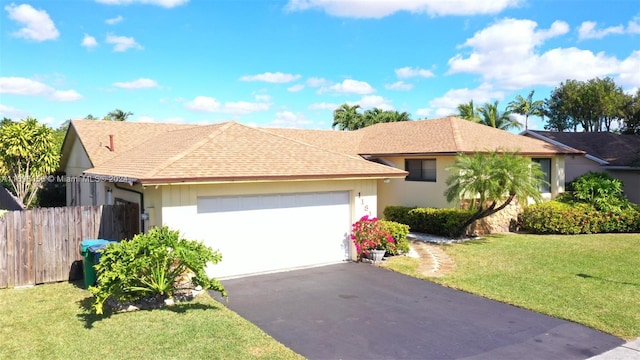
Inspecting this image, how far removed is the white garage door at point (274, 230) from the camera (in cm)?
1105

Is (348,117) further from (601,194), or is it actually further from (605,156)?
(601,194)

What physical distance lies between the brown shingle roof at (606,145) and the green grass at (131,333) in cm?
2337

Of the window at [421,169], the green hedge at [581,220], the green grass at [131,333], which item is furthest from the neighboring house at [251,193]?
the green hedge at [581,220]

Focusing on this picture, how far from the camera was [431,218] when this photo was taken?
17.8 m

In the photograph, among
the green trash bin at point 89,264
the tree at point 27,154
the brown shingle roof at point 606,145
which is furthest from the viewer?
the brown shingle roof at point 606,145

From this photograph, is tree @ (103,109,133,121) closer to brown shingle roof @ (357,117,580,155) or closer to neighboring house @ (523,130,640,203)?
brown shingle roof @ (357,117,580,155)

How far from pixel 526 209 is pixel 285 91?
2382cm

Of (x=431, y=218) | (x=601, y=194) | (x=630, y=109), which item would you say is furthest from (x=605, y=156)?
(x=630, y=109)

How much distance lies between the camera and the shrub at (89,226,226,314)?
312 inches

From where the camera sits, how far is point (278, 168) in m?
12.0

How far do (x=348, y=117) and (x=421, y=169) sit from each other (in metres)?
26.0

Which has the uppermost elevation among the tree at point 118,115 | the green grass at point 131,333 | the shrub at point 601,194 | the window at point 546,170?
the tree at point 118,115

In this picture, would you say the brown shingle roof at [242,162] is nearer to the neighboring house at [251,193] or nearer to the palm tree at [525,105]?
the neighboring house at [251,193]

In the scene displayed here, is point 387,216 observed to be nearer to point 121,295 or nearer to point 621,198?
point 621,198
